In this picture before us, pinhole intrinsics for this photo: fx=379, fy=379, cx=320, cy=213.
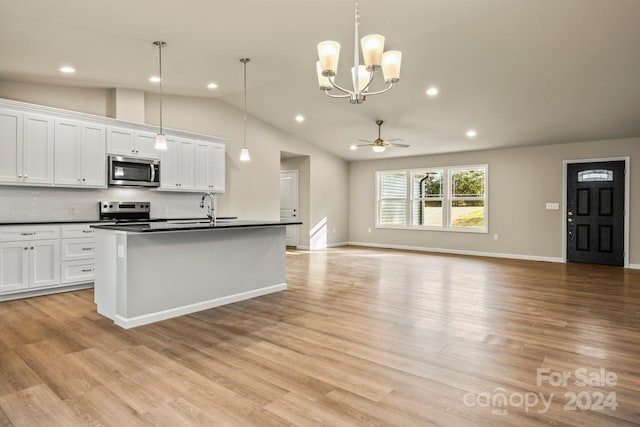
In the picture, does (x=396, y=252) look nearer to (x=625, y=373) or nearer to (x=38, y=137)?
(x=625, y=373)

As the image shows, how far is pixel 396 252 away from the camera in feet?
30.1

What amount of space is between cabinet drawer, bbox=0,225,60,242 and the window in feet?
24.6

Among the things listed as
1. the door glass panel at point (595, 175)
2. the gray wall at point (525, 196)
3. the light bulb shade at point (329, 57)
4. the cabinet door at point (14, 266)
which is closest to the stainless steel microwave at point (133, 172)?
the cabinet door at point (14, 266)

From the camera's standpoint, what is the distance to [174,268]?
12.5 ft

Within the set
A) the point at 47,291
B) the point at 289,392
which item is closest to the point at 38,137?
the point at 47,291

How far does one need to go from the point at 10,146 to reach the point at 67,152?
0.60 meters

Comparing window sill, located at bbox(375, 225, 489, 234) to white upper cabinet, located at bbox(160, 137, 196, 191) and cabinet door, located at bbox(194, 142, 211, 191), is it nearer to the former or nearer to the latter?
cabinet door, located at bbox(194, 142, 211, 191)

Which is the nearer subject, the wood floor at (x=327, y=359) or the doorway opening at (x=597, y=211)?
the wood floor at (x=327, y=359)

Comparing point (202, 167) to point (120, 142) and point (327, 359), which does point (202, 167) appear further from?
point (327, 359)

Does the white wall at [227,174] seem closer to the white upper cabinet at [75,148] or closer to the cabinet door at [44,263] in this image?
the white upper cabinet at [75,148]

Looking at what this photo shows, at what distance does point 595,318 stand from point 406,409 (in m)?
2.87

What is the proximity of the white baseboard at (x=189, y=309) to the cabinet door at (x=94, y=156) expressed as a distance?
2.59 meters

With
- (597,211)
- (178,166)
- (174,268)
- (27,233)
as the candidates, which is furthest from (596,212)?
(27,233)

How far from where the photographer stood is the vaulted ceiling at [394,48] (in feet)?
11.7
